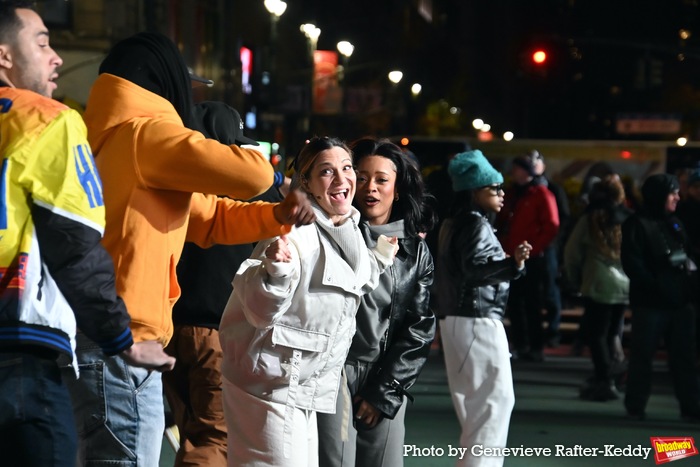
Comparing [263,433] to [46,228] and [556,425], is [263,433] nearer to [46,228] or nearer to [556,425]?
[46,228]

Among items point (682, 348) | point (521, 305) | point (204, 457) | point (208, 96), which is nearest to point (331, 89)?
point (208, 96)

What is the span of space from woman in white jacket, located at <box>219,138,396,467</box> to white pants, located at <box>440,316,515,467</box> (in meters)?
2.25

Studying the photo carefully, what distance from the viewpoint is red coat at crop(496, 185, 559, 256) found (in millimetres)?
12891

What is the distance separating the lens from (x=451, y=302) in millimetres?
7105

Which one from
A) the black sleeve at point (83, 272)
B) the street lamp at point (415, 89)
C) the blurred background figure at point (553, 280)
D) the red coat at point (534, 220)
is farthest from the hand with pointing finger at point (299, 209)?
the street lamp at point (415, 89)

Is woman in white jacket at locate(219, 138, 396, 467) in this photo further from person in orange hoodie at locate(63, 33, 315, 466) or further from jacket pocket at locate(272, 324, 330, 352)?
person in orange hoodie at locate(63, 33, 315, 466)

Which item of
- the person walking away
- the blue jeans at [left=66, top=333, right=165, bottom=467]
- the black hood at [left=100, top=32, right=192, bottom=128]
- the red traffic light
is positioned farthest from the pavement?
the red traffic light

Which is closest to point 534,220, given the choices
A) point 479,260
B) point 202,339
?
point 479,260

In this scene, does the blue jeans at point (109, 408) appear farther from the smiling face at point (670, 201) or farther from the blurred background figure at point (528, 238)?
the blurred background figure at point (528, 238)

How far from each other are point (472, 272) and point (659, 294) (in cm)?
332

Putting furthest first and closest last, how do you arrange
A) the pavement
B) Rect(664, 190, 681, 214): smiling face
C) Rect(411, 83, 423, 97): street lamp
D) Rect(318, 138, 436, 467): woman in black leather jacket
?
1. Rect(411, 83, 423, 97): street lamp
2. Rect(664, 190, 681, 214): smiling face
3. the pavement
4. Rect(318, 138, 436, 467): woman in black leather jacket

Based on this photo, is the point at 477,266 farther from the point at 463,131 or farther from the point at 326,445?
the point at 463,131

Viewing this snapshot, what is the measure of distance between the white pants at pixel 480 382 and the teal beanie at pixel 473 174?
0.87 meters

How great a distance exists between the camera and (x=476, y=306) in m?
7.00
